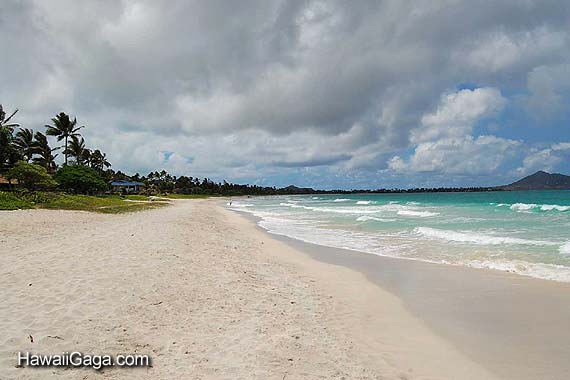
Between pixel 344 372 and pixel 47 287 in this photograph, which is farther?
pixel 47 287

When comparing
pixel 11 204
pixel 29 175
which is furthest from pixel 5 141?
pixel 11 204

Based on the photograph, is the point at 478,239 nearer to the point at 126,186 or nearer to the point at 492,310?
the point at 492,310

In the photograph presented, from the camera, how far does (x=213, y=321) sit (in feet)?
18.1

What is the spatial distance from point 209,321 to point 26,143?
65143 mm

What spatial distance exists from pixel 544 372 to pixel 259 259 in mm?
8300

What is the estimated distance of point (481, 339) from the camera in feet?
17.8

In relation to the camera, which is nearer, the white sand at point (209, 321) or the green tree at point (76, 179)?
the white sand at point (209, 321)

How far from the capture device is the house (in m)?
89.5

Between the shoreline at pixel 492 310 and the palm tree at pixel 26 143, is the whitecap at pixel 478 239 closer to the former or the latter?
the shoreline at pixel 492 310

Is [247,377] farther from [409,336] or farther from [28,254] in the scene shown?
[28,254]

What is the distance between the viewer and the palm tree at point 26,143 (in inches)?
2114

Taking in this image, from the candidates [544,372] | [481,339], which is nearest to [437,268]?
[481,339]

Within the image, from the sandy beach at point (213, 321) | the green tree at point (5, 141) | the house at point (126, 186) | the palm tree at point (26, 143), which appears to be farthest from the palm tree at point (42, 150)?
the sandy beach at point (213, 321)

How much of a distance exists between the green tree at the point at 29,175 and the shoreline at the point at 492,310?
38084 mm
